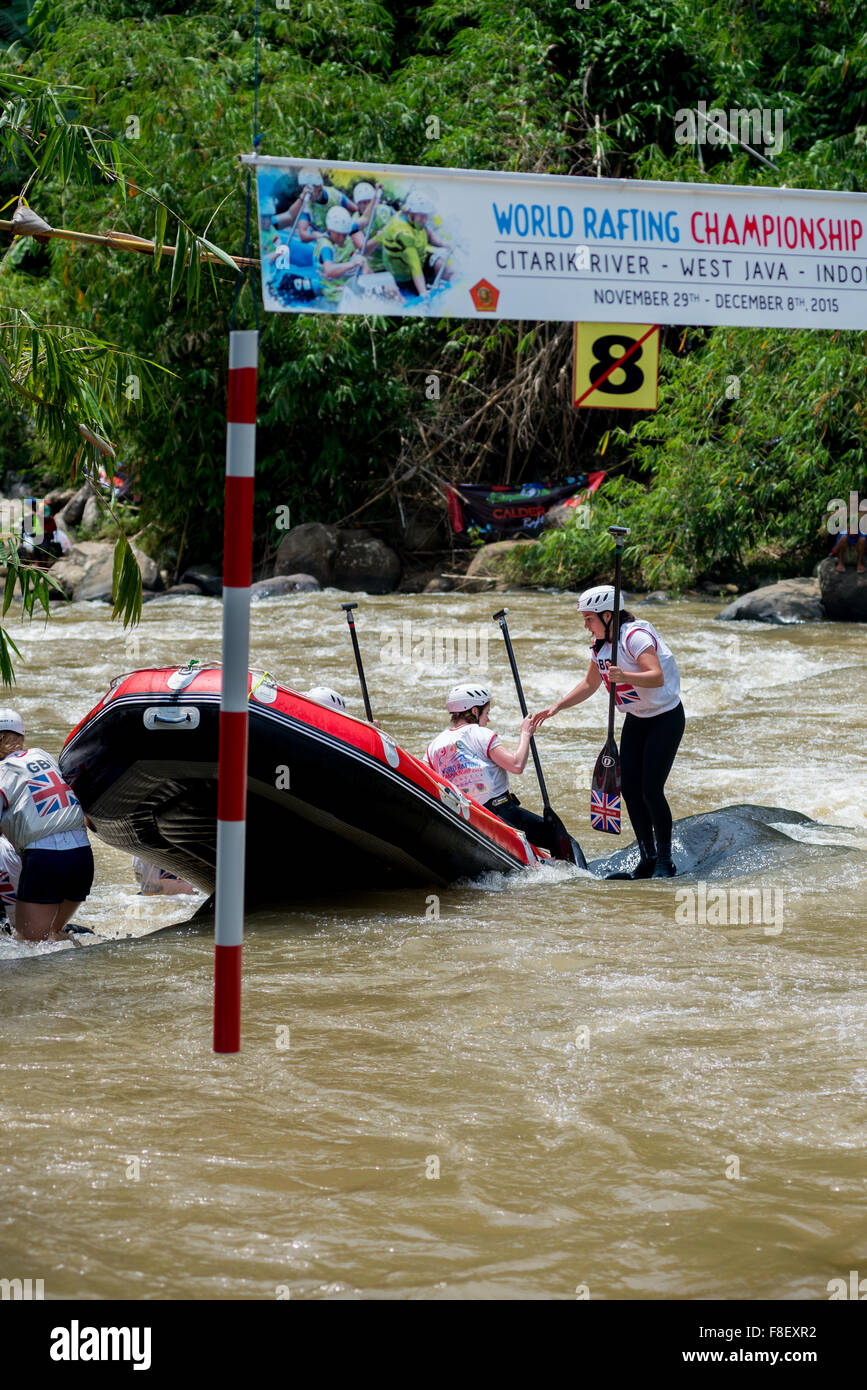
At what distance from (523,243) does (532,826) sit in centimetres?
247

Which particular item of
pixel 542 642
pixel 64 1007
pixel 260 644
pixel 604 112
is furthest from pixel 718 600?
pixel 64 1007

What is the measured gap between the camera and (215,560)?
20.8 m

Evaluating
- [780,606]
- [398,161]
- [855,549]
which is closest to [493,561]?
[780,606]

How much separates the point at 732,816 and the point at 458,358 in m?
15.4

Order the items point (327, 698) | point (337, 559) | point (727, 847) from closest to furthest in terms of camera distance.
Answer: point (327, 698) → point (727, 847) → point (337, 559)

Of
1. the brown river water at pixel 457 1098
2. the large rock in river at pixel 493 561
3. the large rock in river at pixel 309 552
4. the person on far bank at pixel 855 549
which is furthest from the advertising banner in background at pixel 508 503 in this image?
the brown river water at pixel 457 1098

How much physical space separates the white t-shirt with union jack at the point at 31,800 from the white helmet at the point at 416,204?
2.21 m

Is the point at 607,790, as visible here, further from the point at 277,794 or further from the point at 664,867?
the point at 277,794

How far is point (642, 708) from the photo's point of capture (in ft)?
20.3

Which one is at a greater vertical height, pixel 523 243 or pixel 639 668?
pixel 523 243

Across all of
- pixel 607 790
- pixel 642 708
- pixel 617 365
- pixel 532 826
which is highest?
pixel 617 365

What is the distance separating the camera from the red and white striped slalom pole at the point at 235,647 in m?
3.04

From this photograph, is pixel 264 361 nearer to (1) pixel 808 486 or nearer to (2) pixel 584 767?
(1) pixel 808 486
